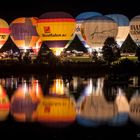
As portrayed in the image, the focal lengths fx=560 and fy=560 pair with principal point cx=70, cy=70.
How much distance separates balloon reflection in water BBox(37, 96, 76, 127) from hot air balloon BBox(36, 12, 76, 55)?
651 inches

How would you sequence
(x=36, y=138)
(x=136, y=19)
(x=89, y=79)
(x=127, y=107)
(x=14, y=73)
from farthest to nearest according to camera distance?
(x=136, y=19), (x=14, y=73), (x=89, y=79), (x=127, y=107), (x=36, y=138)

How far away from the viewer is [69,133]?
12.9m

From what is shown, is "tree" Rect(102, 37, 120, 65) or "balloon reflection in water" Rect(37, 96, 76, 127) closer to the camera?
"balloon reflection in water" Rect(37, 96, 76, 127)

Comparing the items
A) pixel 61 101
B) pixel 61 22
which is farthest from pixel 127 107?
pixel 61 22

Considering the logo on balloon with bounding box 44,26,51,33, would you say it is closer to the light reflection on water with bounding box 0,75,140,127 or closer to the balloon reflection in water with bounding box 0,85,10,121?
the light reflection on water with bounding box 0,75,140,127

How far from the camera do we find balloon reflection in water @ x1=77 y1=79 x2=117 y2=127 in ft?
48.0

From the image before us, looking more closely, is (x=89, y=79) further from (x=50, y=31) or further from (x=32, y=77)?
(x=50, y=31)

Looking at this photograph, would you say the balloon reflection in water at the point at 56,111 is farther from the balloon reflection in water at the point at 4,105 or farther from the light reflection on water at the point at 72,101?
the balloon reflection in water at the point at 4,105

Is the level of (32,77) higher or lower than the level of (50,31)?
lower

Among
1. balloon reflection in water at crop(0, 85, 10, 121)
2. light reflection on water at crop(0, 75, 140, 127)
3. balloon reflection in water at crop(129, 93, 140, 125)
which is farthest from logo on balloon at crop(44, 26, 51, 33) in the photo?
balloon reflection in water at crop(129, 93, 140, 125)

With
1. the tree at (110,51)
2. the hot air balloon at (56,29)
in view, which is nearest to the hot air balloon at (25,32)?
the hot air balloon at (56,29)

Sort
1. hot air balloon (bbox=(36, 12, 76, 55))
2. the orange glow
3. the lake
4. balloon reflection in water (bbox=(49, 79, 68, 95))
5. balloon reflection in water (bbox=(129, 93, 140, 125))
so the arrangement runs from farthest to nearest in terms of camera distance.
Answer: hot air balloon (bbox=(36, 12, 76, 55)), balloon reflection in water (bbox=(49, 79, 68, 95)), the orange glow, balloon reflection in water (bbox=(129, 93, 140, 125)), the lake

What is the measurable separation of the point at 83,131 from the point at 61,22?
2244 cm

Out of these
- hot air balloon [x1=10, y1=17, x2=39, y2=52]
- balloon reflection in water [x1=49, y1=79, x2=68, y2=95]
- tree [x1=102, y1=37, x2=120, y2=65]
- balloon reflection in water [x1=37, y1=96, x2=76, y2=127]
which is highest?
hot air balloon [x1=10, y1=17, x2=39, y2=52]
